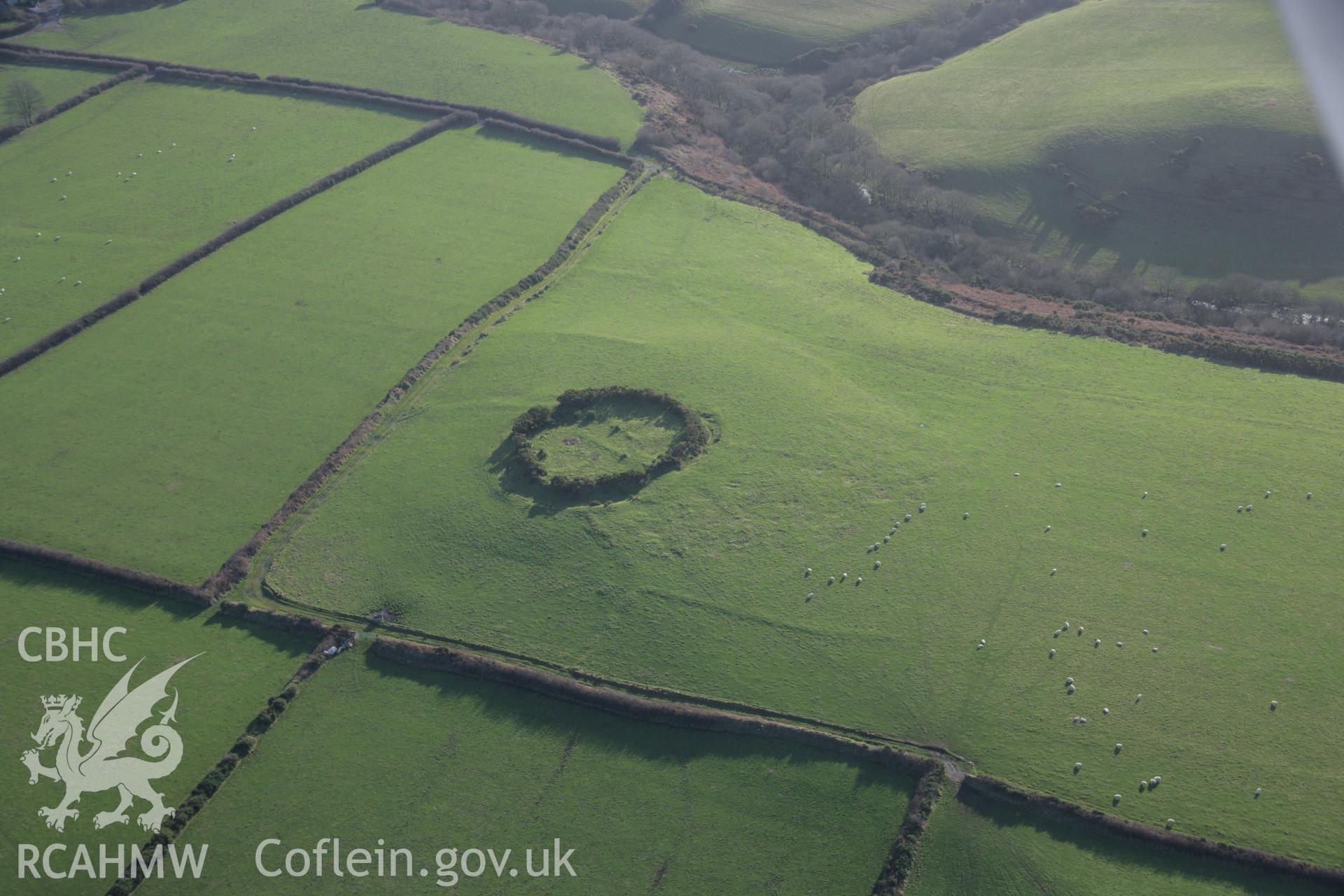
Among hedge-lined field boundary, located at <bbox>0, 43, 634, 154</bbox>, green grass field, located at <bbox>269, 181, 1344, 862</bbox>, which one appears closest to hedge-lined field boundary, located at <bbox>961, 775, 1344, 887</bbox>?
green grass field, located at <bbox>269, 181, 1344, 862</bbox>

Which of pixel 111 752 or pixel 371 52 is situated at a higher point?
pixel 371 52

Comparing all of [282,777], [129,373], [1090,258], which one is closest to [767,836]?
[282,777]

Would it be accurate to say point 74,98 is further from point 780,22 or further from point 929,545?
point 929,545

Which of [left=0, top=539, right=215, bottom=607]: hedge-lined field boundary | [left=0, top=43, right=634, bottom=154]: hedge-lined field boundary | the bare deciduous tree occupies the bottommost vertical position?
[left=0, top=539, right=215, bottom=607]: hedge-lined field boundary

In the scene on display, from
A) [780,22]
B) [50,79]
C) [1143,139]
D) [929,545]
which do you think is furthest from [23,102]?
[1143,139]

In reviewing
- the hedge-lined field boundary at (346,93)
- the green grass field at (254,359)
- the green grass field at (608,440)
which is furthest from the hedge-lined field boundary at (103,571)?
the hedge-lined field boundary at (346,93)

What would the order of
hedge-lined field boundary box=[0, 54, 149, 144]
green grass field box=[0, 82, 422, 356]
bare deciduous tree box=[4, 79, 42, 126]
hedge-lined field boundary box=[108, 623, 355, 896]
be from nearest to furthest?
hedge-lined field boundary box=[108, 623, 355, 896]
green grass field box=[0, 82, 422, 356]
hedge-lined field boundary box=[0, 54, 149, 144]
bare deciduous tree box=[4, 79, 42, 126]

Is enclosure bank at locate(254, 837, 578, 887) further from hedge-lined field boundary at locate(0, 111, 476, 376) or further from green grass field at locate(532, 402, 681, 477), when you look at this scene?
hedge-lined field boundary at locate(0, 111, 476, 376)
